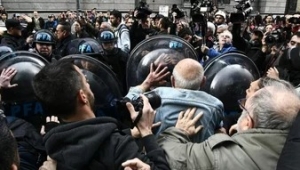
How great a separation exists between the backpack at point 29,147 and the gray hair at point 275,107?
105cm

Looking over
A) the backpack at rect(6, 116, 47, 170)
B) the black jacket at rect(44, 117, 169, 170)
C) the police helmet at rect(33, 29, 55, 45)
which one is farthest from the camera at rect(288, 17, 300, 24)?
the black jacket at rect(44, 117, 169, 170)

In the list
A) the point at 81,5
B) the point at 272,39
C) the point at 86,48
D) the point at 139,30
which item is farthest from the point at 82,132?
the point at 81,5

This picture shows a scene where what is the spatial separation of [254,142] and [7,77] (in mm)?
1587

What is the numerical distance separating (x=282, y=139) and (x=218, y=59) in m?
1.37

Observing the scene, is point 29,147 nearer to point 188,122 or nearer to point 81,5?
point 188,122

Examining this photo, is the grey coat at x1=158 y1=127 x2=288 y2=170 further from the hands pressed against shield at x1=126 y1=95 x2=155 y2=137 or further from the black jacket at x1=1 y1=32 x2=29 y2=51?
the black jacket at x1=1 y1=32 x2=29 y2=51

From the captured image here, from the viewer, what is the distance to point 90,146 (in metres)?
1.50

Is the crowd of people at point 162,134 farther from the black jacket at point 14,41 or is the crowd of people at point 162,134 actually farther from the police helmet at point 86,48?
the black jacket at point 14,41

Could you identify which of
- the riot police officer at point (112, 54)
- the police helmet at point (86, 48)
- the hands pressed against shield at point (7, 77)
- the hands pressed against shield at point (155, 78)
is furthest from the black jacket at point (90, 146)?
the riot police officer at point (112, 54)

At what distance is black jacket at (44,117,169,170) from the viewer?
150 centimetres

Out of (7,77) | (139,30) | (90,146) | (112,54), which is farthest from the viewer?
(139,30)

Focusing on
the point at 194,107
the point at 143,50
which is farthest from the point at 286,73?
the point at 194,107

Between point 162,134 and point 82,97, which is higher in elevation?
point 82,97

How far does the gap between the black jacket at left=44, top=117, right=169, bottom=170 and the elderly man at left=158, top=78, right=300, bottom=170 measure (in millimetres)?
206
